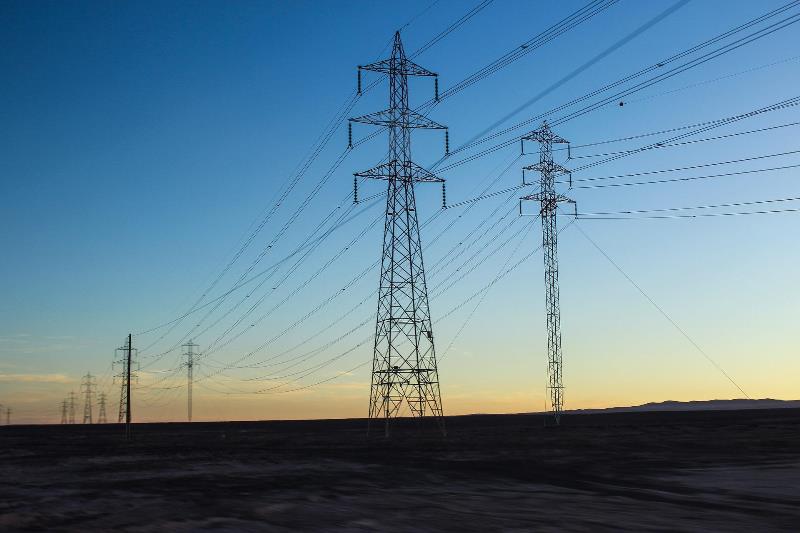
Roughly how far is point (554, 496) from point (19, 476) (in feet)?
78.9

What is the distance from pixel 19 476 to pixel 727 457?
31941 mm

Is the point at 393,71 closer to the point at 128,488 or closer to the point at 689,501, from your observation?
the point at 128,488

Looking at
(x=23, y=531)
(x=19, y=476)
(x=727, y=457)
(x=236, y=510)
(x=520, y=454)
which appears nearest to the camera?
(x=23, y=531)

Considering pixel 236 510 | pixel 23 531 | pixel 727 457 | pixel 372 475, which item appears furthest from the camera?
pixel 727 457

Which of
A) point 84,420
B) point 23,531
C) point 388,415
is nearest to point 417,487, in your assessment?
point 23,531

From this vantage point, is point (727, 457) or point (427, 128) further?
point (427, 128)

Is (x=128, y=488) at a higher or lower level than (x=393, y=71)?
lower

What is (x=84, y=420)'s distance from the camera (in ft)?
630

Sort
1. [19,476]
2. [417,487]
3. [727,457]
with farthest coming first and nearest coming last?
[727,457] → [19,476] → [417,487]

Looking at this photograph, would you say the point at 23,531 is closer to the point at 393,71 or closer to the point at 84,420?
the point at 393,71

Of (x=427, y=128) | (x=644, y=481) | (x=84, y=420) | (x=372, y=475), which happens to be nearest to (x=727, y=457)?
(x=644, y=481)

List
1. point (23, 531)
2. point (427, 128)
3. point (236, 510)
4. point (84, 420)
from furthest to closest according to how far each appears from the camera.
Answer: point (84, 420), point (427, 128), point (236, 510), point (23, 531)

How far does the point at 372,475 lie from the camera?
3219 centimetres

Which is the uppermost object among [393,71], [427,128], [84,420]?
[393,71]
